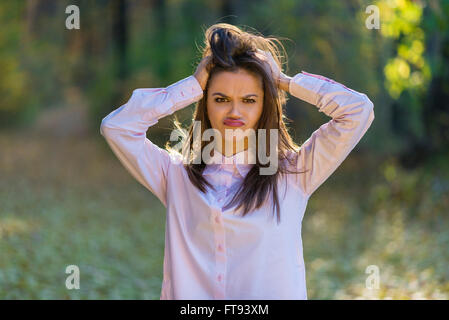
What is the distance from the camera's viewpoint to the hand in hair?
227 centimetres

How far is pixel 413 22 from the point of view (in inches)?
288

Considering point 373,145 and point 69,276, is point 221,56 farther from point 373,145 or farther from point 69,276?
point 373,145

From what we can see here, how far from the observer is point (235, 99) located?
222 cm

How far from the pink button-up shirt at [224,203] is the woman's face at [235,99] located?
0.28ft

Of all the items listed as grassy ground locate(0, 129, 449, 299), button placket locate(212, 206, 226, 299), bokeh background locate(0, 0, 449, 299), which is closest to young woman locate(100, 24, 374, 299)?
button placket locate(212, 206, 226, 299)

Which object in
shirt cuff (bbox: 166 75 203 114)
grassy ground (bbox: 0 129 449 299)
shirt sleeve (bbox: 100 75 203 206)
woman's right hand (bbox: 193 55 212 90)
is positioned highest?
woman's right hand (bbox: 193 55 212 90)

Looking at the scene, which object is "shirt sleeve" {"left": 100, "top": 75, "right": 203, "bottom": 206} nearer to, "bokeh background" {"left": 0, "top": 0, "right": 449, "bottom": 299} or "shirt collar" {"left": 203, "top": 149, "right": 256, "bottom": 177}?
"shirt collar" {"left": 203, "top": 149, "right": 256, "bottom": 177}

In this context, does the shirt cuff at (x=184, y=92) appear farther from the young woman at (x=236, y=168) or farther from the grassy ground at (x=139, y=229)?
the grassy ground at (x=139, y=229)

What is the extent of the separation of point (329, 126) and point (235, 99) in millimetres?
387

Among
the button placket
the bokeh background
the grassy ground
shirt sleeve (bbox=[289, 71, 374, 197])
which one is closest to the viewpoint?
the button placket

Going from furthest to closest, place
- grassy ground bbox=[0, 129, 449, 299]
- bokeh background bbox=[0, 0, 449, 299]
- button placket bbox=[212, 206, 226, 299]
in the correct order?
bokeh background bbox=[0, 0, 449, 299]
grassy ground bbox=[0, 129, 449, 299]
button placket bbox=[212, 206, 226, 299]

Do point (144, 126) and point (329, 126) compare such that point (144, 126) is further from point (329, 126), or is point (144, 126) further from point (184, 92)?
point (329, 126)

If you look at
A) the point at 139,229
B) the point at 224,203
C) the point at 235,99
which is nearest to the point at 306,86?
the point at 235,99
